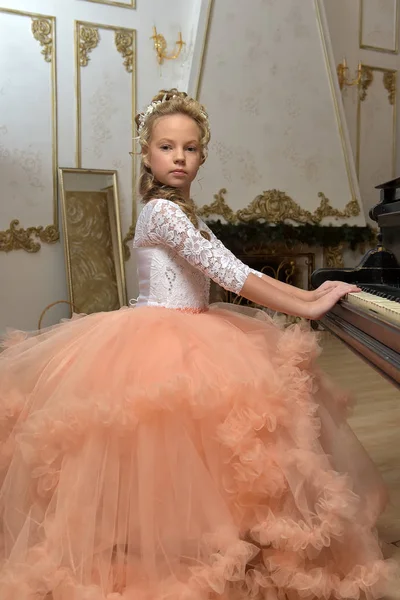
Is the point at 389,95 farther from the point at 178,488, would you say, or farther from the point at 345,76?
the point at 178,488

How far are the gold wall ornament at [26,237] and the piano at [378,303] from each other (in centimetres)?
295

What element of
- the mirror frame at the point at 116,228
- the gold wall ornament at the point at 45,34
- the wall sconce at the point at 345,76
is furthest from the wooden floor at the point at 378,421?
the gold wall ornament at the point at 45,34

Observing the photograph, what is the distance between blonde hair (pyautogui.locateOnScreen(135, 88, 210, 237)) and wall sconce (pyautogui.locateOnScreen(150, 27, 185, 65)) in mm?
3300

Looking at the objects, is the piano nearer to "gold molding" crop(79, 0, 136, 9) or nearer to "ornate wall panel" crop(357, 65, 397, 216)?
"gold molding" crop(79, 0, 136, 9)

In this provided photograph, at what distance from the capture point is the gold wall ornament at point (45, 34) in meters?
4.16

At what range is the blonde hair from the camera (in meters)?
1.50

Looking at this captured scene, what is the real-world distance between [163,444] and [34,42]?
3.96 meters

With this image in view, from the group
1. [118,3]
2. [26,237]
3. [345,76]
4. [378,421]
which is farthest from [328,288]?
[345,76]

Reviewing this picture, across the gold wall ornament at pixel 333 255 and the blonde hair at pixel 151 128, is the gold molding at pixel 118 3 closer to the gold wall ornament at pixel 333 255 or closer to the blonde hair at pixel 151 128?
the gold wall ornament at pixel 333 255

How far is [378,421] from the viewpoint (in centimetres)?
264

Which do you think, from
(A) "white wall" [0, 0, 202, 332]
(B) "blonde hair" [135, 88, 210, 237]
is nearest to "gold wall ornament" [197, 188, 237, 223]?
(A) "white wall" [0, 0, 202, 332]

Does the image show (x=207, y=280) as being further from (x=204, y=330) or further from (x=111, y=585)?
(x=111, y=585)

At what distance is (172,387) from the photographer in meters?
1.10

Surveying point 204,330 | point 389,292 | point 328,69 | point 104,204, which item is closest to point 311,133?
point 328,69
